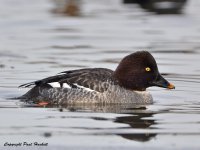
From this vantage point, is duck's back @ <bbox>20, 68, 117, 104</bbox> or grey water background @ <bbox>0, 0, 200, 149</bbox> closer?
grey water background @ <bbox>0, 0, 200, 149</bbox>

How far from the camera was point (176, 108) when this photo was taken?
12344mm

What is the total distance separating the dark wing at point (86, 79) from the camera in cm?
1265

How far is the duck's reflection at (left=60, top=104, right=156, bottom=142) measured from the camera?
1030 centimetres

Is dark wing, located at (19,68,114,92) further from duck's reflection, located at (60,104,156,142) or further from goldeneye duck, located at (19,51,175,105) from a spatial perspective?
duck's reflection, located at (60,104,156,142)

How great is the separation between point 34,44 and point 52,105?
697 cm

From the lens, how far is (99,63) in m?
16.9

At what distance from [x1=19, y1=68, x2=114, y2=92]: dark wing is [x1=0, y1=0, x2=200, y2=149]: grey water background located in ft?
1.34

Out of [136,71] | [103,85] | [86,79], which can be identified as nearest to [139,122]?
[103,85]

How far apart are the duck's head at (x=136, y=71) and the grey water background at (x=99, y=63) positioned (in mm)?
423

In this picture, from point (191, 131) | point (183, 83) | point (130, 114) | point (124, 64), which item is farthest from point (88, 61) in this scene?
point (191, 131)

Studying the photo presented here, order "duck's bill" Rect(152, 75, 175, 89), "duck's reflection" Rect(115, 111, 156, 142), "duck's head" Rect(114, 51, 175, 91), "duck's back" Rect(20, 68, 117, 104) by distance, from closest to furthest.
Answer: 1. "duck's reflection" Rect(115, 111, 156, 142)
2. "duck's back" Rect(20, 68, 117, 104)
3. "duck's head" Rect(114, 51, 175, 91)
4. "duck's bill" Rect(152, 75, 175, 89)

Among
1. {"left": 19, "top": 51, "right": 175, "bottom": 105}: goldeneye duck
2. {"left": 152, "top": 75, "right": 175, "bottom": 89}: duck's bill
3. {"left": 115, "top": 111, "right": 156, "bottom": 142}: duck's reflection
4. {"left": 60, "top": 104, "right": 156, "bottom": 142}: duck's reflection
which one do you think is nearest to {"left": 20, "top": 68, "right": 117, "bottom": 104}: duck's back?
{"left": 19, "top": 51, "right": 175, "bottom": 105}: goldeneye duck

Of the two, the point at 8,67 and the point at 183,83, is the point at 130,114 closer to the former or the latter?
the point at 183,83

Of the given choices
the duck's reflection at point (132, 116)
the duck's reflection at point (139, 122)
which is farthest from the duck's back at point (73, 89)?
the duck's reflection at point (139, 122)
